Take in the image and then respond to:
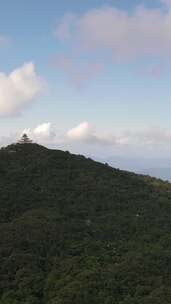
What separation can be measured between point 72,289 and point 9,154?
1092 inches

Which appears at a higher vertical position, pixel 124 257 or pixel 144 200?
pixel 144 200

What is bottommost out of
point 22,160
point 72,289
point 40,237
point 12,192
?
point 72,289

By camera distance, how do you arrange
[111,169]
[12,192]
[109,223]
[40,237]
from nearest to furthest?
[40,237] → [109,223] → [12,192] → [111,169]

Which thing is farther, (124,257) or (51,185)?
(51,185)

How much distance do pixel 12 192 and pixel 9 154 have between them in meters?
11.2

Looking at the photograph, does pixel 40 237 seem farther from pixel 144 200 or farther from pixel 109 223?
pixel 144 200

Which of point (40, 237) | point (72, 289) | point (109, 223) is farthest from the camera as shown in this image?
point (109, 223)

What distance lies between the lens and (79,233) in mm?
32188

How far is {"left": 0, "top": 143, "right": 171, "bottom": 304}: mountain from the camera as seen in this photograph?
2520cm

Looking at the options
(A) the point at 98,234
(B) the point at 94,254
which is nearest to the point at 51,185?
(A) the point at 98,234

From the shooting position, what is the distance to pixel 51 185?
42.7 meters

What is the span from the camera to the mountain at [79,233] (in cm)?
2520

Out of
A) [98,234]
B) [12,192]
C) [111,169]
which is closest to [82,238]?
[98,234]

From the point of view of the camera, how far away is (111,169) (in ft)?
163
